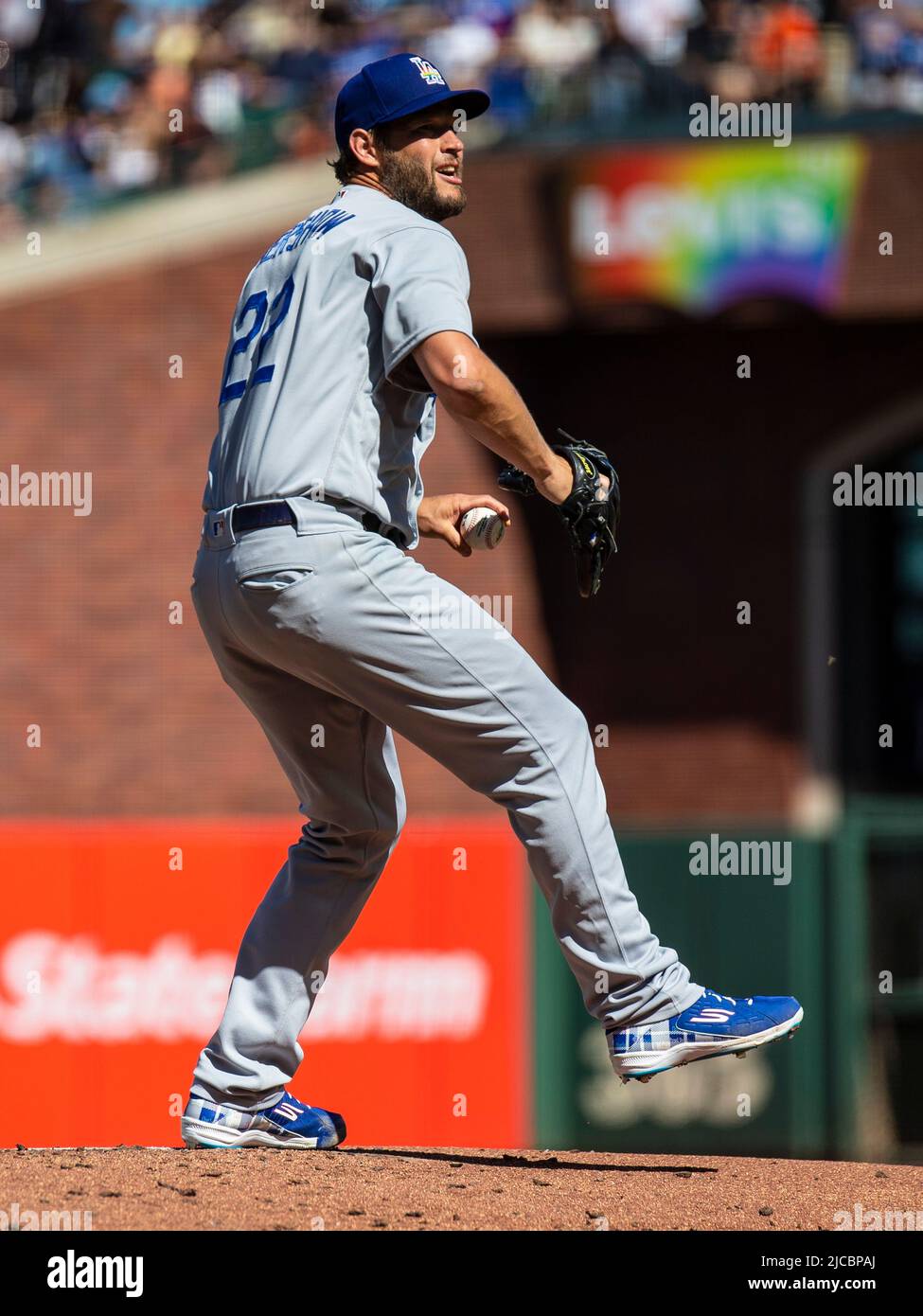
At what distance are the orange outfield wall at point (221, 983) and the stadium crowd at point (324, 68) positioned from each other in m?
5.09

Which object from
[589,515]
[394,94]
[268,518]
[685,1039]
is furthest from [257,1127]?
[394,94]

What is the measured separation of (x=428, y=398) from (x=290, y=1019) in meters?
1.45

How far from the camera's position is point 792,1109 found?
1138 centimetres

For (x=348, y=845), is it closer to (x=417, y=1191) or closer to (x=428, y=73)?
(x=417, y=1191)

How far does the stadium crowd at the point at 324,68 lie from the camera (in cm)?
1248

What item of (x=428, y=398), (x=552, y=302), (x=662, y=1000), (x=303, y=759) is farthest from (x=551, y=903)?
(x=552, y=302)

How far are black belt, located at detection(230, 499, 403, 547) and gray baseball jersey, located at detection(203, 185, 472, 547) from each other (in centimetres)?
2

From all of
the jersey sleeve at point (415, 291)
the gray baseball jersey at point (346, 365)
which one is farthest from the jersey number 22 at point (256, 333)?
the jersey sleeve at point (415, 291)

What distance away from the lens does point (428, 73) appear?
4.04 m

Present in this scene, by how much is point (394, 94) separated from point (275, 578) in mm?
1095
